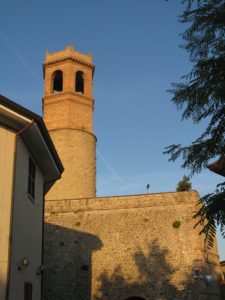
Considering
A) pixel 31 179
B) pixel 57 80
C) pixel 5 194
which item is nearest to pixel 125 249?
pixel 31 179

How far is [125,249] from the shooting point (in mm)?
20031

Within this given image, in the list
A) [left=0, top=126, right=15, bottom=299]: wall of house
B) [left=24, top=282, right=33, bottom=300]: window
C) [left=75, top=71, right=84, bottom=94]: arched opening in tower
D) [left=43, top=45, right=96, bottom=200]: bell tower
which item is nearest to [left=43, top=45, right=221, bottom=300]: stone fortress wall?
[left=43, top=45, right=96, bottom=200]: bell tower

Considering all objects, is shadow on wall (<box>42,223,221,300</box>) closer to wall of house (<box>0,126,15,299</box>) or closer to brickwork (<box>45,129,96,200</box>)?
brickwork (<box>45,129,96,200</box>)

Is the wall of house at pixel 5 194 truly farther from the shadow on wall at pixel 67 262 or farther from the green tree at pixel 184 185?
the green tree at pixel 184 185

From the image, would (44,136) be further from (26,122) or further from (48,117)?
(48,117)

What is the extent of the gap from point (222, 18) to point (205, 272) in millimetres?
15638

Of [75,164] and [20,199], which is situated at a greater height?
[75,164]

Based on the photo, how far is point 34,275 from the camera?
1010cm

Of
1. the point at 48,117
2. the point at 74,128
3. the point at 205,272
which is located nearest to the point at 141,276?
the point at 205,272

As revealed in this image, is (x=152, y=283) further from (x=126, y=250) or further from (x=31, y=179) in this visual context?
(x=31, y=179)

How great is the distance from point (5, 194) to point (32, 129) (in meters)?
1.96

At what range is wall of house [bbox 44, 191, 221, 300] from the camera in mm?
18906

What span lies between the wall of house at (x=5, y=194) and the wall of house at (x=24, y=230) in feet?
0.85

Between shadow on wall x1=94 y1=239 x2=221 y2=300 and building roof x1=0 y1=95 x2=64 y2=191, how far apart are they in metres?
10.0
